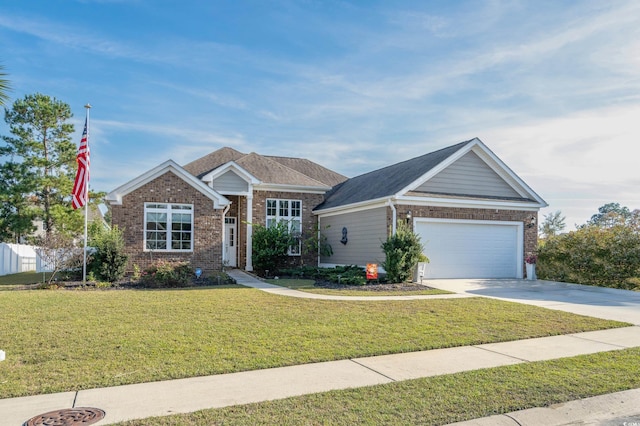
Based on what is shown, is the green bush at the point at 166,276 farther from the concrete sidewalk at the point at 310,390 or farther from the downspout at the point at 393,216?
the concrete sidewalk at the point at 310,390

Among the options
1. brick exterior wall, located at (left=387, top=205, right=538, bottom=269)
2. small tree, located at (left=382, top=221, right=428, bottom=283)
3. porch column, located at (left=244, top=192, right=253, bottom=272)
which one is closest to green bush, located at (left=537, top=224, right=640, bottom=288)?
brick exterior wall, located at (left=387, top=205, right=538, bottom=269)

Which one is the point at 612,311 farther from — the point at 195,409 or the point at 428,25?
the point at 195,409

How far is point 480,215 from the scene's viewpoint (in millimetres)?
17484

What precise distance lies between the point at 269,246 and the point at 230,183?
11.8 feet

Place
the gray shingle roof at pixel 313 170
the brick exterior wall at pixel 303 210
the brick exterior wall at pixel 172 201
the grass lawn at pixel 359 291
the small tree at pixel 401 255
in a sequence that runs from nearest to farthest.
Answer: the grass lawn at pixel 359 291
the small tree at pixel 401 255
the brick exterior wall at pixel 172 201
the brick exterior wall at pixel 303 210
the gray shingle roof at pixel 313 170

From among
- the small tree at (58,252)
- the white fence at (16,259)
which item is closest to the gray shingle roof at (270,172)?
the small tree at (58,252)

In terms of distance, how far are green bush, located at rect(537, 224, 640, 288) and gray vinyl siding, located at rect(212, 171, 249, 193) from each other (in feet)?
40.9

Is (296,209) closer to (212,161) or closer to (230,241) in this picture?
→ (230,241)

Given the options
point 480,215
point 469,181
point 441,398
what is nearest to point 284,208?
point 469,181

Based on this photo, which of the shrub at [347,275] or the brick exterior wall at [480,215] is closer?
the shrub at [347,275]

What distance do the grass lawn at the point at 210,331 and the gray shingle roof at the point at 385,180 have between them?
6.58 meters

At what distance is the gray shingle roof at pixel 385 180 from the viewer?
17.4 m

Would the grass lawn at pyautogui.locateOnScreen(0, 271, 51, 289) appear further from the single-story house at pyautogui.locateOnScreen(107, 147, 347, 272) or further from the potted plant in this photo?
the potted plant

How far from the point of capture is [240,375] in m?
5.64
